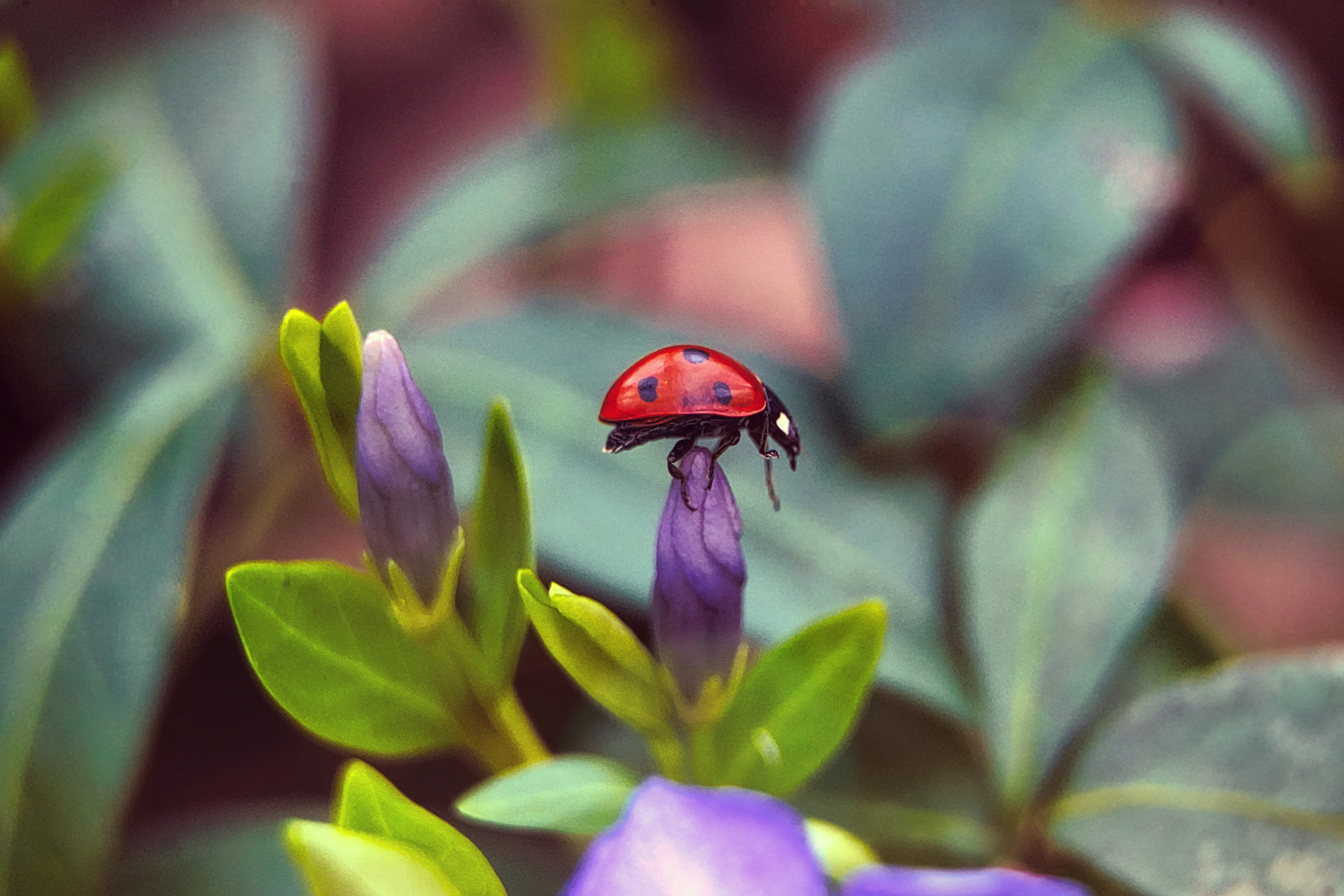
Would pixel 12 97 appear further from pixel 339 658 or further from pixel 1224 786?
pixel 1224 786

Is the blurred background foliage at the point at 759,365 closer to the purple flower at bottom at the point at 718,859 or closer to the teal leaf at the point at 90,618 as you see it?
the teal leaf at the point at 90,618

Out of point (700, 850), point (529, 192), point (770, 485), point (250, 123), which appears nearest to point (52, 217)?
point (250, 123)

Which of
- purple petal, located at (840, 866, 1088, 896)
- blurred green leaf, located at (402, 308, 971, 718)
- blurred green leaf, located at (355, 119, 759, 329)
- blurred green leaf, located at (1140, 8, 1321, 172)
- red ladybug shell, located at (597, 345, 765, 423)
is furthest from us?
blurred green leaf, located at (355, 119, 759, 329)

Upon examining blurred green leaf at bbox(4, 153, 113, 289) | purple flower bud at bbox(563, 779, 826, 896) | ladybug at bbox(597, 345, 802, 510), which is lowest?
purple flower bud at bbox(563, 779, 826, 896)

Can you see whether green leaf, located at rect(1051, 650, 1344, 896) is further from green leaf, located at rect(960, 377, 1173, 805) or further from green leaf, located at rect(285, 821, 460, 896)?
green leaf, located at rect(285, 821, 460, 896)

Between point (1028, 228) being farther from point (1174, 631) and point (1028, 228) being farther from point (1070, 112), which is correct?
point (1174, 631)

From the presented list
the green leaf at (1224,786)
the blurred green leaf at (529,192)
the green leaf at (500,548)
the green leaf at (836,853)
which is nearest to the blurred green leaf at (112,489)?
the blurred green leaf at (529,192)

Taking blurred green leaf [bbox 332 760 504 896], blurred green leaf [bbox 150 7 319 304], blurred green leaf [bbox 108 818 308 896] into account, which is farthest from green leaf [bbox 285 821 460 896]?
blurred green leaf [bbox 150 7 319 304]

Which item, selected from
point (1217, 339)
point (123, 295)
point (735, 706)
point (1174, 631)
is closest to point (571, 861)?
point (735, 706)
